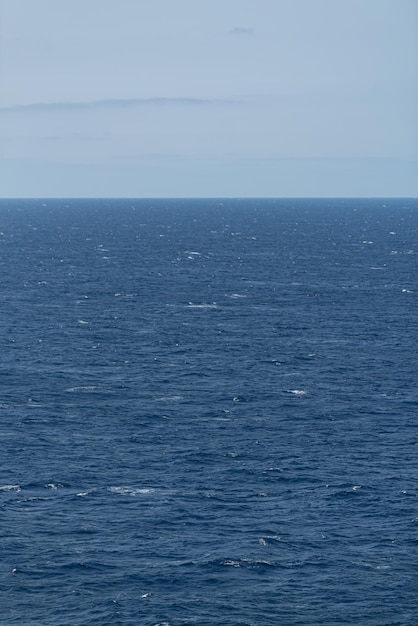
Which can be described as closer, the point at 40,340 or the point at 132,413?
the point at 132,413

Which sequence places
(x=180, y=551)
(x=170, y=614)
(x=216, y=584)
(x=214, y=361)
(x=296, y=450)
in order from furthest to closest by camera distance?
(x=214, y=361), (x=296, y=450), (x=180, y=551), (x=216, y=584), (x=170, y=614)

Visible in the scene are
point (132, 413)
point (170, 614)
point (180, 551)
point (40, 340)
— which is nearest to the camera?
point (170, 614)

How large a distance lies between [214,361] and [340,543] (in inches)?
2471

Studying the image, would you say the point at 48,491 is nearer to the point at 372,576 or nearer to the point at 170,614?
the point at 170,614

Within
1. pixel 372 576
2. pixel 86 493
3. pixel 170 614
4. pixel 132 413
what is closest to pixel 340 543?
pixel 372 576

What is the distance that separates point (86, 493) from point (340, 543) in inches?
909

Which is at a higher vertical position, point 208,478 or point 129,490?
point 208,478

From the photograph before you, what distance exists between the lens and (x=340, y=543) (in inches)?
3041

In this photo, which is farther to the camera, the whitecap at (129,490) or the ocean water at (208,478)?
the whitecap at (129,490)

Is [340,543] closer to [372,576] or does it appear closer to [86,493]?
[372,576]

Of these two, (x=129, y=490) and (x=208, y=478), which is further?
(x=208, y=478)

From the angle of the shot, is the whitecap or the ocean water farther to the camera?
the whitecap

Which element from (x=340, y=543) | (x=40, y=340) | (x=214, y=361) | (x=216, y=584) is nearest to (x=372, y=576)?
(x=340, y=543)

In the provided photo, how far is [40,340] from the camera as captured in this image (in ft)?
494
